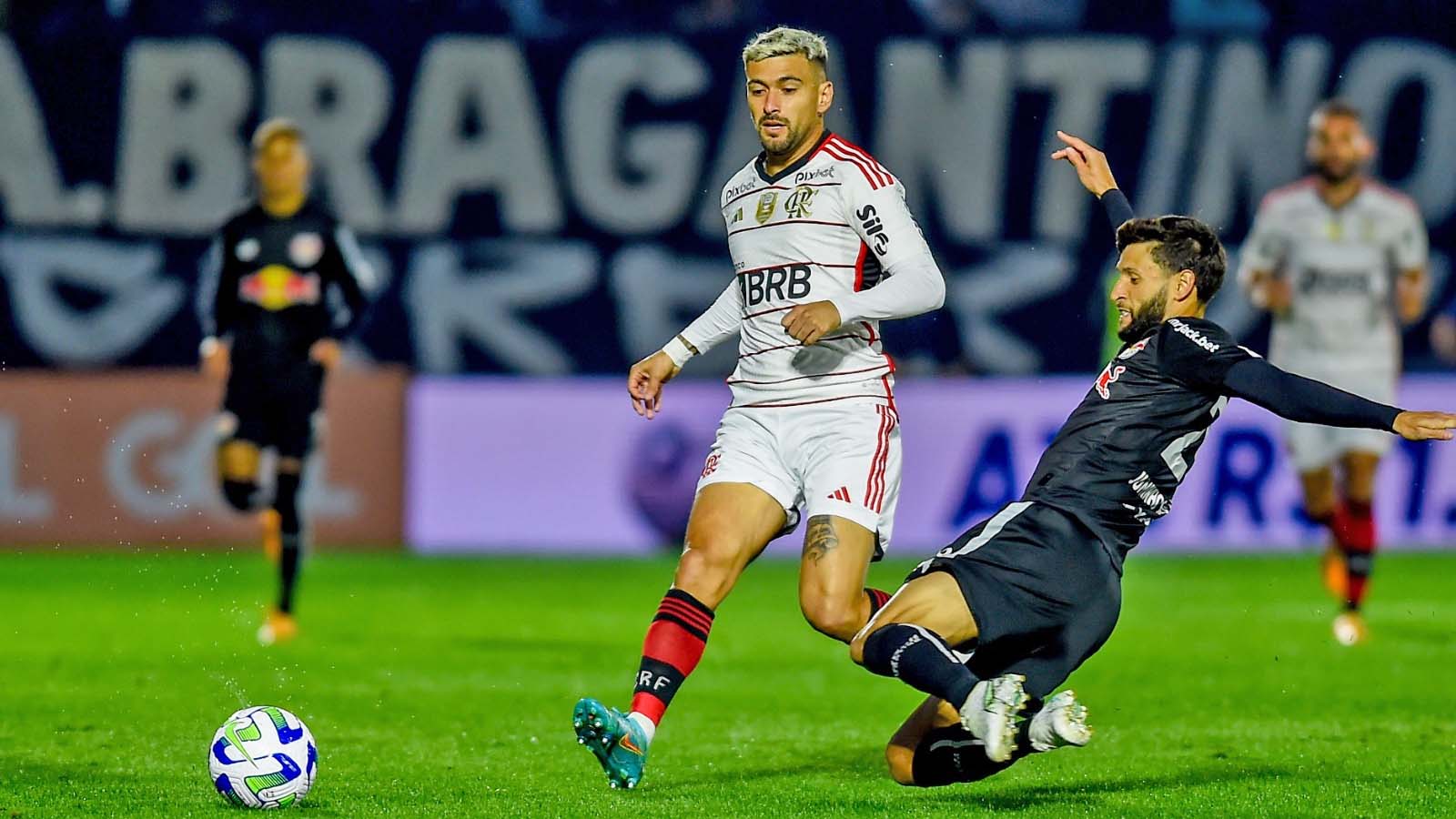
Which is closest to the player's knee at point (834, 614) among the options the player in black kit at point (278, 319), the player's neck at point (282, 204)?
the player in black kit at point (278, 319)

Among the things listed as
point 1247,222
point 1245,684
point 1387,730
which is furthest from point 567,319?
point 1387,730

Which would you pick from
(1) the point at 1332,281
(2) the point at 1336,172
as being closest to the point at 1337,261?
(1) the point at 1332,281

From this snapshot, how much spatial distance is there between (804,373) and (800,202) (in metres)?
0.47

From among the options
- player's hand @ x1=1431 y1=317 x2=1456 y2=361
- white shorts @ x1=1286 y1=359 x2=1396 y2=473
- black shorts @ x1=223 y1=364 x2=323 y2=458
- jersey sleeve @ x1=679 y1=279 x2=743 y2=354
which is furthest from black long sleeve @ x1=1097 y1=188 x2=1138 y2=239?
player's hand @ x1=1431 y1=317 x2=1456 y2=361

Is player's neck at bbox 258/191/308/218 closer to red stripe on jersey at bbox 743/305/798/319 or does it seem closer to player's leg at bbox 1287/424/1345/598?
red stripe on jersey at bbox 743/305/798/319

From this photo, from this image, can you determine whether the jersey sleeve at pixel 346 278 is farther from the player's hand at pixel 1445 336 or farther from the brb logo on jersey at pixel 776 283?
the player's hand at pixel 1445 336

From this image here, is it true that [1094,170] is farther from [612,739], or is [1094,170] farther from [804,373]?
[612,739]

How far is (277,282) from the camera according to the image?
975 centimetres

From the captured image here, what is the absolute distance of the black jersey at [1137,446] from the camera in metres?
5.43

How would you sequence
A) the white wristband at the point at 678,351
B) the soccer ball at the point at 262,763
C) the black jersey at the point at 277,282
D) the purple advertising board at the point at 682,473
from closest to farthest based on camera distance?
the soccer ball at the point at 262,763
the white wristband at the point at 678,351
the black jersey at the point at 277,282
the purple advertising board at the point at 682,473

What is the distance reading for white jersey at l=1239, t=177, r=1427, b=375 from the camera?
10328mm

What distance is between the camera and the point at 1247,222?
16.6 meters

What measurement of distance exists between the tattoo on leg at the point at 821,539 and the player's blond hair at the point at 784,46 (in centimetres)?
125

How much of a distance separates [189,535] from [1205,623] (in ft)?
20.1
